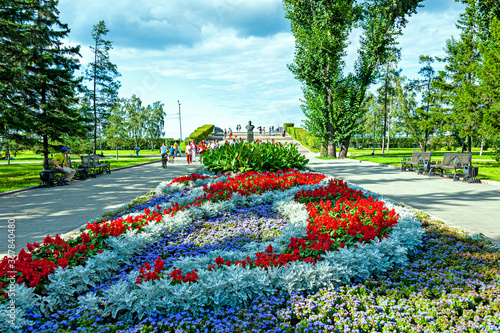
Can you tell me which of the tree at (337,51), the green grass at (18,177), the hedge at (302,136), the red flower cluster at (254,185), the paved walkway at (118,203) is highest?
the tree at (337,51)

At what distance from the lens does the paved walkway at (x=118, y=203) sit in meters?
5.43

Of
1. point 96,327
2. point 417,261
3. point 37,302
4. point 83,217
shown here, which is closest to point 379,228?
point 417,261

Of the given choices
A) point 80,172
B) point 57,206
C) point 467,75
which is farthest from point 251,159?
point 467,75

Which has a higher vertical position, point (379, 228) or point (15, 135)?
point (15, 135)

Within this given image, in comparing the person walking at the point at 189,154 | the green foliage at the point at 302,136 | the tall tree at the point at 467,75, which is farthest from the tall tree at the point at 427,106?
the person walking at the point at 189,154

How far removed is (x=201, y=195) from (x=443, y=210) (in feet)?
18.4

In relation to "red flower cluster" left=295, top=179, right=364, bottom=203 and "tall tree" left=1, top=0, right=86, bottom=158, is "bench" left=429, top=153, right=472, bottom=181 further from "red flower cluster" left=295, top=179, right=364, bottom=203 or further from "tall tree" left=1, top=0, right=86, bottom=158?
"tall tree" left=1, top=0, right=86, bottom=158

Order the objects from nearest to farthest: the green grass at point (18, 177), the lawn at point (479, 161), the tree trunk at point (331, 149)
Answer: the green grass at point (18, 177) < the lawn at point (479, 161) < the tree trunk at point (331, 149)

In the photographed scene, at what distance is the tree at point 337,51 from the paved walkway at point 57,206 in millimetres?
16800

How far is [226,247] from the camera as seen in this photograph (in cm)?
390

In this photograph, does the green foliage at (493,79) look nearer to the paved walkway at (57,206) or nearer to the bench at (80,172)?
the paved walkway at (57,206)

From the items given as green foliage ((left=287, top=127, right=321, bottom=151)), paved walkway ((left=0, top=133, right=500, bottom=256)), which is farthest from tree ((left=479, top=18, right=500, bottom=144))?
green foliage ((left=287, top=127, right=321, bottom=151))

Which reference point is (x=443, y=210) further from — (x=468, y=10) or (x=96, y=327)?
(x=468, y=10)

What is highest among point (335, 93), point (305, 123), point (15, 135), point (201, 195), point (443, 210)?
point (335, 93)
